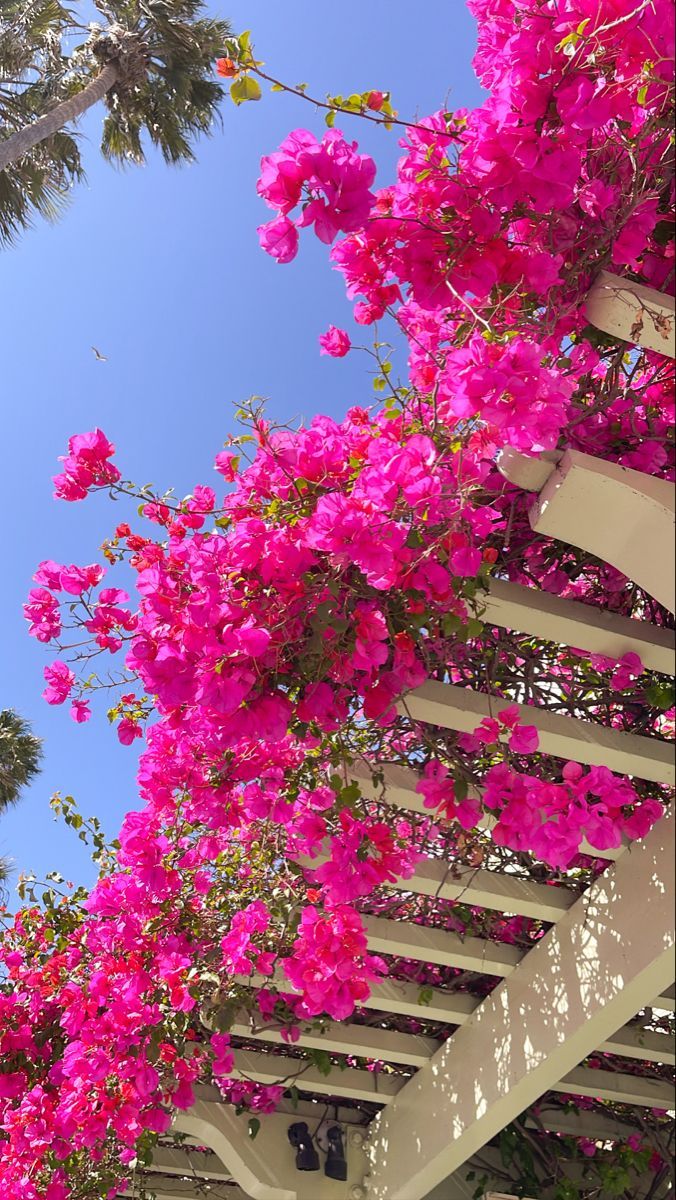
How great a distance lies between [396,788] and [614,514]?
0.97 m

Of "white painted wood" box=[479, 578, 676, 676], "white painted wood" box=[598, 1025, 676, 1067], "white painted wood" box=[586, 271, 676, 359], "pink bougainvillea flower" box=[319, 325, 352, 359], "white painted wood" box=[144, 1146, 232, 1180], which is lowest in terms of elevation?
"white painted wood" box=[144, 1146, 232, 1180]

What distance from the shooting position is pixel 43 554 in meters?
2.18

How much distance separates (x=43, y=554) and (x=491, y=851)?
1465 mm

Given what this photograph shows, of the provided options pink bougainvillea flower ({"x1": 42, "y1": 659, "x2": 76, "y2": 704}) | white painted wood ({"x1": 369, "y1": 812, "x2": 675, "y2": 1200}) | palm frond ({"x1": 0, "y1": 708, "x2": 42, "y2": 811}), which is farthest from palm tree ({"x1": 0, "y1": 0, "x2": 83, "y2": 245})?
white painted wood ({"x1": 369, "y1": 812, "x2": 675, "y2": 1200})

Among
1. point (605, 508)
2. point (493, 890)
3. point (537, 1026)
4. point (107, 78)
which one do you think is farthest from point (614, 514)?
point (107, 78)

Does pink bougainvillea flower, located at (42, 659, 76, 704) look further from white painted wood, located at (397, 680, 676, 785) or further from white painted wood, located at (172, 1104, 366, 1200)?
white painted wood, located at (172, 1104, 366, 1200)

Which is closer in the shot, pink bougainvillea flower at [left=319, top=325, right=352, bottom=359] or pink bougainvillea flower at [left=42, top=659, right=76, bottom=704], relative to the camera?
pink bougainvillea flower at [left=319, top=325, right=352, bottom=359]

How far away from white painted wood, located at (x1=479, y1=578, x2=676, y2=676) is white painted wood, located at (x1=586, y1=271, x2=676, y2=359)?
20.8 inches

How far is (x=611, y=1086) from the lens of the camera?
3.10m

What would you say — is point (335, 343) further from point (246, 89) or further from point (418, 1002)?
point (418, 1002)

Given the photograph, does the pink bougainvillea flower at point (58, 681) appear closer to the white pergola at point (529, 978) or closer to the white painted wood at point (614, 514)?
the white pergola at point (529, 978)

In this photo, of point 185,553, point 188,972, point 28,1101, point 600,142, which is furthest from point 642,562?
point 28,1101

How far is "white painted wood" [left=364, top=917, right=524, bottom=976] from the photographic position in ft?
9.04

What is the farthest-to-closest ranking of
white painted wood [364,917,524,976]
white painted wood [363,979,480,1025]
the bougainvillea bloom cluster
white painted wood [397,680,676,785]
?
white painted wood [363,979,480,1025], white painted wood [364,917,524,976], white painted wood [397,680,676,785], the bougainvillea bloom cluster
